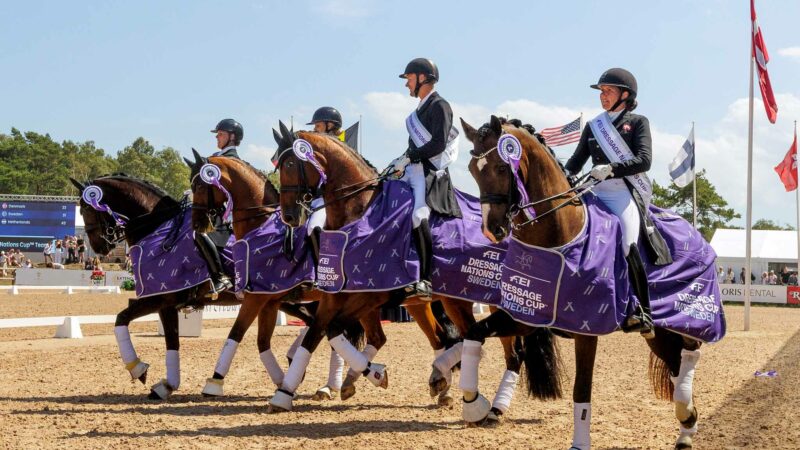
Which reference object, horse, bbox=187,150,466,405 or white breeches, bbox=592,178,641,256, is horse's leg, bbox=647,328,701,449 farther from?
horse, bbox=187,150,466,405

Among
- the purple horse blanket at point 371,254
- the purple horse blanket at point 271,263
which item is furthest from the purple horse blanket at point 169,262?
the purple horse blanket at point 371,254

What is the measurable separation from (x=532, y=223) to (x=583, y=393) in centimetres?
140

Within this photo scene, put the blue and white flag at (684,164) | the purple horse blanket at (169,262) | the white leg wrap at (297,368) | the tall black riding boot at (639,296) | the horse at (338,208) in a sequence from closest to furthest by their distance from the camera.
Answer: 1. the tall black riding boot at (639,296)
2. the horse at (338,208)
3. the white leg wrap at (297,368)
4. the purple horse blanket at (169,262)
5. the blue and white flag at (684,164)

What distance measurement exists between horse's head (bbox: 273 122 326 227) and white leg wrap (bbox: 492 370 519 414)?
2580mm

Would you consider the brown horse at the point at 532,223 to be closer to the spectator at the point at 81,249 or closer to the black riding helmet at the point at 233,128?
the black riding helmet at the point at 233,128

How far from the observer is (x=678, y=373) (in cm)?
771

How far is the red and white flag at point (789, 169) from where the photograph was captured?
120 ft

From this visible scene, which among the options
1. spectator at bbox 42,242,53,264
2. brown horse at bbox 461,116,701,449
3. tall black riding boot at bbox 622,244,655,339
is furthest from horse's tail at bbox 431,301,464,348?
spectator at bbox 42,242,53,264

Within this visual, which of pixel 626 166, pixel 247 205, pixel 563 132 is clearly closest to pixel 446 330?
pixel 247 205

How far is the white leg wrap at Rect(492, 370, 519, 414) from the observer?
827 cm

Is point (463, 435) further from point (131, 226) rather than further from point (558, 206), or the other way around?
point (131, 226)

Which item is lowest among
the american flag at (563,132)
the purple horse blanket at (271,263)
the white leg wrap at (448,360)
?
the white leg wrap at (448,360)

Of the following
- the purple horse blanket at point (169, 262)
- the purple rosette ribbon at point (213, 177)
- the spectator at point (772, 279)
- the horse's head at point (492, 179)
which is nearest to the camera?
the horse's head at point (492, 179)

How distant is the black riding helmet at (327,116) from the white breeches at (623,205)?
4.41 meters
